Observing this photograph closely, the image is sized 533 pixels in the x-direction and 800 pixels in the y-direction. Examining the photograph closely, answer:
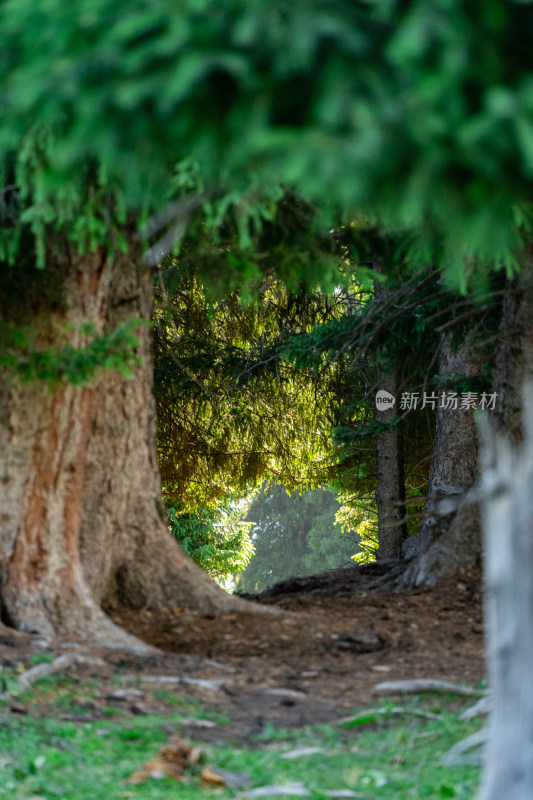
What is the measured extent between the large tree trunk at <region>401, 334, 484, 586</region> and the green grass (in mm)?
2860

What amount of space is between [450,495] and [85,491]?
12.7ft

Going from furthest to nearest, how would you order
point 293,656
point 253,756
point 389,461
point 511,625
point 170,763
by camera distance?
point 389,461, point 293,656, point 253,756, point 170,763, point 511,625

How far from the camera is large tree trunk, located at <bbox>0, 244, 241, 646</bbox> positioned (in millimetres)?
5438

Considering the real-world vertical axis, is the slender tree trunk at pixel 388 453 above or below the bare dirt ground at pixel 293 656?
above

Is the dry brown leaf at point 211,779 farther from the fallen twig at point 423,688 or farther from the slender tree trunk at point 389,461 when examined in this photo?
the slender tree trunk at point 389,461

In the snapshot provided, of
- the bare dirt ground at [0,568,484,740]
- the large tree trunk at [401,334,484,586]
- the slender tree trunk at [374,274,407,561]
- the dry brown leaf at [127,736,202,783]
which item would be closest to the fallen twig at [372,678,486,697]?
the bare dirt ground at [0,568,484,740]

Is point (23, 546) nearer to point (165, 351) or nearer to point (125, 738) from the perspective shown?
point (125, 738)

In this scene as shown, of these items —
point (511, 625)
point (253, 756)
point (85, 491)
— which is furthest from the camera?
point (85, 491)

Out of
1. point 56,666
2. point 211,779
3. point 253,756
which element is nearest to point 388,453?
point 56,666

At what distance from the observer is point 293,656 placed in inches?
215

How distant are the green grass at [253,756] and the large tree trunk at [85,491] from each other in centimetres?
114

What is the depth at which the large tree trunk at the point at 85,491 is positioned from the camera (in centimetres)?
544

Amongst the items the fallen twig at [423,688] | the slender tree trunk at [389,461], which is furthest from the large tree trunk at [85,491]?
the slender tree trunk at [389,461]

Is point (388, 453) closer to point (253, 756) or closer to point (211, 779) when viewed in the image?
point (253, 756)
